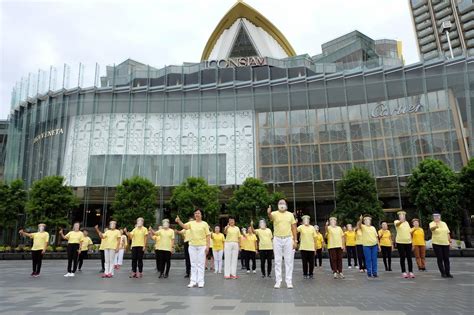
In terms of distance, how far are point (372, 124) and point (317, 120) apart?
16.7ft

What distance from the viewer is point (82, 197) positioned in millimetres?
36219

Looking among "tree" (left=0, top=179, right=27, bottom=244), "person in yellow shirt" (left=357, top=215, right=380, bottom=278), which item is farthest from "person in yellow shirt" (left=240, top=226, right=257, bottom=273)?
"tree" (left=0, top=179, right=27, bottom=244)

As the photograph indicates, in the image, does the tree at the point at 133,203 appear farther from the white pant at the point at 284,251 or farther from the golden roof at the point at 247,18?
the golden roof at the point at 247,18

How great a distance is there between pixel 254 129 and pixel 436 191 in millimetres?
17790

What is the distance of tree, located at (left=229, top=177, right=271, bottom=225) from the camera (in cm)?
2872

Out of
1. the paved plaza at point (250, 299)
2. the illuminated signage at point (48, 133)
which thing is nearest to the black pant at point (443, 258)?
the paved plaza at point (250, 299)

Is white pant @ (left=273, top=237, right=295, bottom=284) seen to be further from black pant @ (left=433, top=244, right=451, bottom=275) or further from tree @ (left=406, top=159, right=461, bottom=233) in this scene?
tree @ (left=406, top=159, right=461, bottom=233)

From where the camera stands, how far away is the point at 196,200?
2847cm

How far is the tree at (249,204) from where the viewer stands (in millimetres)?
28719

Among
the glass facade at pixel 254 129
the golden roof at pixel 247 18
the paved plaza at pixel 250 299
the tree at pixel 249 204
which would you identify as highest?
the golden roof at pixel 247 18

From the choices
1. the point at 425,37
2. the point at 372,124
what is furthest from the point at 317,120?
the point at 425,37

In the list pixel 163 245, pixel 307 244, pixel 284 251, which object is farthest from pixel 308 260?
pixel 163 245

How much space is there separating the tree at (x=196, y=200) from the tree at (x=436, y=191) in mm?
14716

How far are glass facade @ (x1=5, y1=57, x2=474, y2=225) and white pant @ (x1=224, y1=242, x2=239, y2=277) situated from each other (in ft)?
75.9
